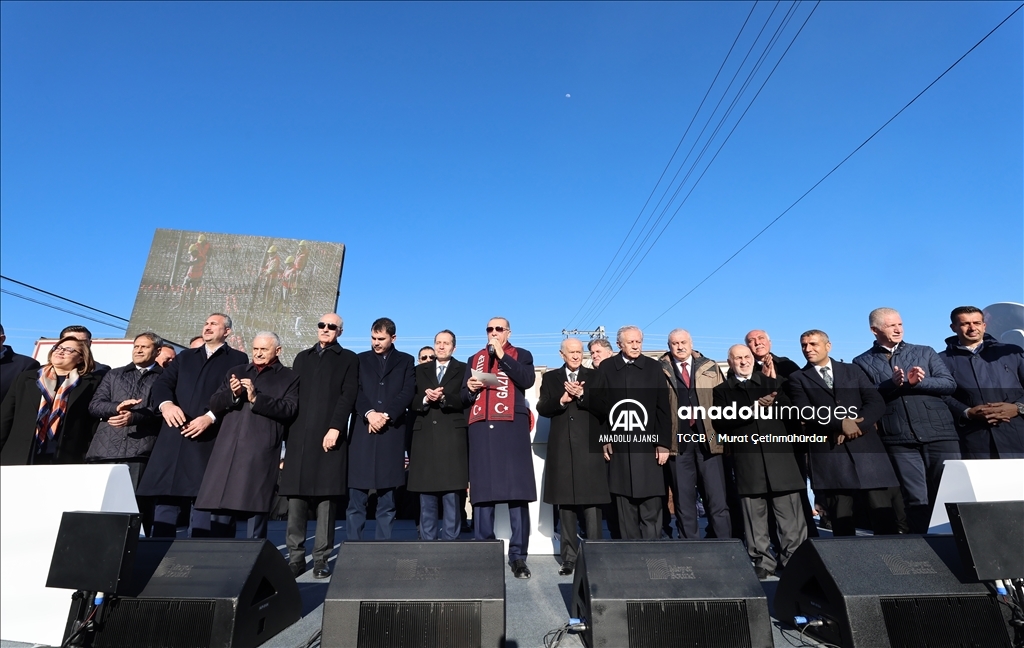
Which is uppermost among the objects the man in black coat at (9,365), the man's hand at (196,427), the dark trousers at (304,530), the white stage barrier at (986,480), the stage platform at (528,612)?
the man in black coat at (9,365)

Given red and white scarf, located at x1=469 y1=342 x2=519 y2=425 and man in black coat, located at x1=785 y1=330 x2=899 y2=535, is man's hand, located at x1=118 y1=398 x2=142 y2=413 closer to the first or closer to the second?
red and white scarf, located at x1=469 y1=342 x2=519 y2=425

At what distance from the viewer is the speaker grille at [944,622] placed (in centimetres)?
215

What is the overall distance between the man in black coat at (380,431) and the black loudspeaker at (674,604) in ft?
5.80

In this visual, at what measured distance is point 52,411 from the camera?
382 centimetres

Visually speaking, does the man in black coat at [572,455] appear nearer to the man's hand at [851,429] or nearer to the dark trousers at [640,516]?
the dark trousers at [640,516]

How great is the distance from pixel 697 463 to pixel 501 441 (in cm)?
144

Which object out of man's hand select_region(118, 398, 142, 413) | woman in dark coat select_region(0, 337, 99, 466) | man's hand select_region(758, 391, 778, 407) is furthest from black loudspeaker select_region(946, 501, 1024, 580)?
woman in dark coat select_region(0, 337, 99, 466)

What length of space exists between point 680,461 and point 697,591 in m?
1.77

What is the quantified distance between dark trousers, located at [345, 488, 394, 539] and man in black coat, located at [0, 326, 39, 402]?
2.59 meters

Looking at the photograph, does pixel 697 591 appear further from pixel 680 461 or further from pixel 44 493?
pixel 44 493

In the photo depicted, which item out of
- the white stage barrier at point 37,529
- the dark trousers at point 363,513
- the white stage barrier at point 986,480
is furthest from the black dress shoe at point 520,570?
the white stage barrier at point 986,480

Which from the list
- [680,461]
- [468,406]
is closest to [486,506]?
[468,406]

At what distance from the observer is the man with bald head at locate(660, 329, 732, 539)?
3.91 metres

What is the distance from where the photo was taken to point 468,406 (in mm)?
3871
